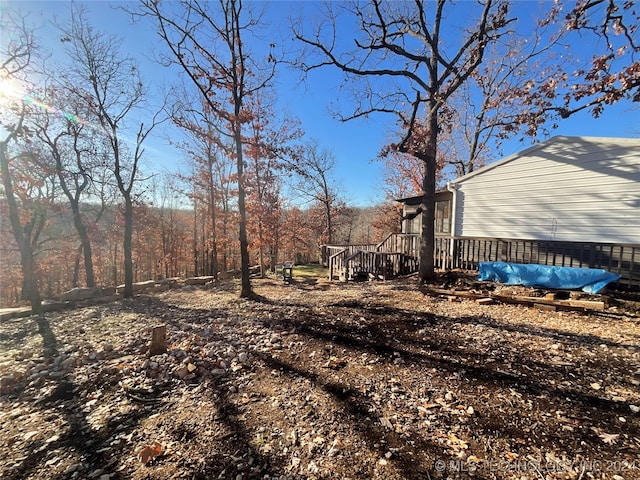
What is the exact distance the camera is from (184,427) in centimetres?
251

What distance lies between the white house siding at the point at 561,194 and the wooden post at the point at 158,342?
11793 mm

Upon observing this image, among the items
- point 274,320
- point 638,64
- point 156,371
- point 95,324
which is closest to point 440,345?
point 274,320

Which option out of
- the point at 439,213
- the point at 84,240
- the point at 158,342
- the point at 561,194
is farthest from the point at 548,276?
the point at 84,240

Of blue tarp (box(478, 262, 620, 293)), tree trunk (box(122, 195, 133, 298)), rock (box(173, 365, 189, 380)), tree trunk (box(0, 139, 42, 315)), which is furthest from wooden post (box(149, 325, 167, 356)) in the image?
blue tarp (box(478, 262, 620, 293))

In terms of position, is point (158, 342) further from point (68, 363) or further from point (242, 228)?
point (242, 228)

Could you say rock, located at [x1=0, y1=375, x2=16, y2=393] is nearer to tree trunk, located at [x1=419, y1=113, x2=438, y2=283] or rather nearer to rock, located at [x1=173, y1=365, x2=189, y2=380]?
rock, located at [x1=173, y1=365, x2=189, y2=380]

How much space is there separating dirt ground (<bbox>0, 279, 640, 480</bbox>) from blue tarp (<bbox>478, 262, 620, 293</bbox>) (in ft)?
4.96

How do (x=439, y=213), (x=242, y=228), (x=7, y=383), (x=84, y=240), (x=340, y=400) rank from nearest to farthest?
(x=340, y=400) < (x=7, y=383) < (x=242, y=228) < (x=439, y=213) < (x=84, y=240)

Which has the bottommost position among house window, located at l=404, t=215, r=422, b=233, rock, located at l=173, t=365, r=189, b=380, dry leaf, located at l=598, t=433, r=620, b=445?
rock, located at l=173, t=365, r=189, b=380

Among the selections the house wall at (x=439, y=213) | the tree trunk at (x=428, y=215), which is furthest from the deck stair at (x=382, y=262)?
the tree trunk at (x=428, y=215)

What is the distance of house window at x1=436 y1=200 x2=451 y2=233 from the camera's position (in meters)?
13.1

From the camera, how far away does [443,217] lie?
530 inches

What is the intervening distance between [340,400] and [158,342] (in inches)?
126

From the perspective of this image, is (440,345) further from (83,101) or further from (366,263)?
(83,101)
